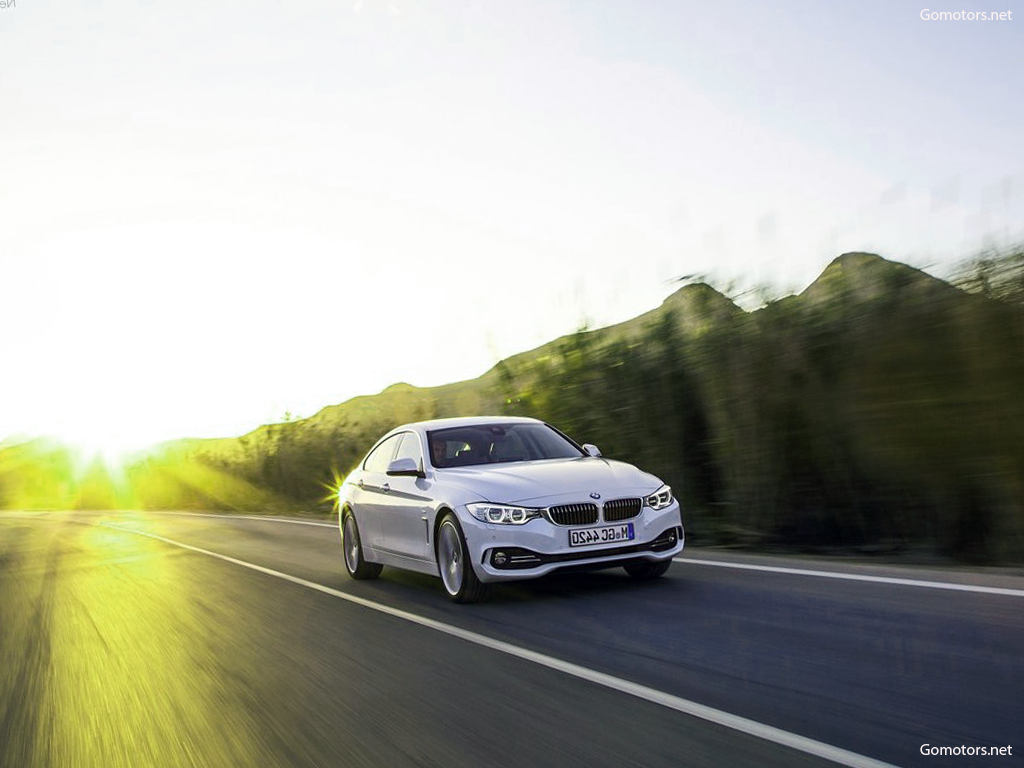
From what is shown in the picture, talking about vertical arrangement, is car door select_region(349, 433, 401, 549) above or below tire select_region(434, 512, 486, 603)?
above

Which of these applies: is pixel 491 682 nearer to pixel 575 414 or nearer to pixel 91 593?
pixel 91 593

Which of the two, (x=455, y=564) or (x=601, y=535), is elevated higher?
(x=601, y=535)

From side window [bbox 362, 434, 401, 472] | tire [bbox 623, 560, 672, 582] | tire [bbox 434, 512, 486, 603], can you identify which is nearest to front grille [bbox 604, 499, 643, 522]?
tire [bbox 623, 560, 672, 582]

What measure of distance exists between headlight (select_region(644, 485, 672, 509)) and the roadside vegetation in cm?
257

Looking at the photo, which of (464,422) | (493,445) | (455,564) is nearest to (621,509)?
(455,564)

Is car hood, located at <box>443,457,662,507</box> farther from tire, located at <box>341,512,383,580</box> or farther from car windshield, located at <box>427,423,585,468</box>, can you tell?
tire, located at <box>341,512,383,580</box>

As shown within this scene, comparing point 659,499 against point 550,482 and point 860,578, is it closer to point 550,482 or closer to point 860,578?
point 550,482

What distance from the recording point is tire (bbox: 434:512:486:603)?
8.84m

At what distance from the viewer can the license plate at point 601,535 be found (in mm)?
8500

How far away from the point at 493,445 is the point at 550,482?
57.0 inches

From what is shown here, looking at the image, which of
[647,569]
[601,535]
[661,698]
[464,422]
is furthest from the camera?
[464,422]

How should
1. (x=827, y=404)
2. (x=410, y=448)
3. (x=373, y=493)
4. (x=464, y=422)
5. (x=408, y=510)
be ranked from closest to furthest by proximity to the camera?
(x=408, y=510) < (x=464, y=422) < (x=410, y=448) < (x=373, y=493) < (x=827, y=404)

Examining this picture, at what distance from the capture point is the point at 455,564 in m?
9.13

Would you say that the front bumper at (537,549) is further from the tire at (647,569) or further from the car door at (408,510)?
the car door at (408,510)
